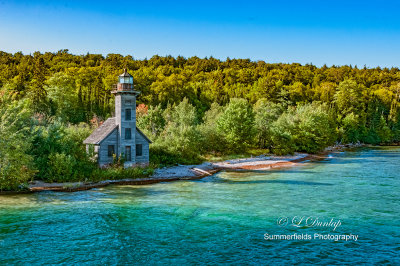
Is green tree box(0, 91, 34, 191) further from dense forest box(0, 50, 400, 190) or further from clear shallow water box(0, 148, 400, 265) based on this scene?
clear shallow water box(0, 148, 400, 265)

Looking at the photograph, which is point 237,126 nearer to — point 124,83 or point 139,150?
point 139,150

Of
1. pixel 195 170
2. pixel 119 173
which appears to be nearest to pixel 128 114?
pixel 119 173

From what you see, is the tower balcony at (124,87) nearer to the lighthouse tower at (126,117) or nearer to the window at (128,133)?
the lighthouse tower at (126,117)

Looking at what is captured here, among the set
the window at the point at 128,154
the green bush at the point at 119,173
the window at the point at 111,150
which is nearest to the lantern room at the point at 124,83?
the window at the point at 111,150

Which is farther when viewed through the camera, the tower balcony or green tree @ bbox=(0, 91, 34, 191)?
the tower balcony

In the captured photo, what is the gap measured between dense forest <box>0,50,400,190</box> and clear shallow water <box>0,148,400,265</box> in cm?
512

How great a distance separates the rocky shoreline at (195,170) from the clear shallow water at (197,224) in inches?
52.5

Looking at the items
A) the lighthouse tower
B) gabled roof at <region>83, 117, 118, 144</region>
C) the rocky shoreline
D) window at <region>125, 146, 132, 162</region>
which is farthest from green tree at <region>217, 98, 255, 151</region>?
gabled roof at <region>83, 117, 118, 144</region>

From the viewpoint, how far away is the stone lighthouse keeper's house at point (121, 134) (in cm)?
3142

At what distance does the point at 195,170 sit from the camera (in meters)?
36.2

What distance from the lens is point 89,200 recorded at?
23.3m

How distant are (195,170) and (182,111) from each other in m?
29.6

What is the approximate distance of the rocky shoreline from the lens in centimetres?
2644

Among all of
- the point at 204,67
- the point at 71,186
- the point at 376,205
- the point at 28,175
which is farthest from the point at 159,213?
the point at 204,67
